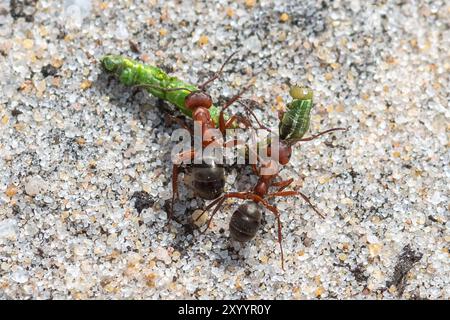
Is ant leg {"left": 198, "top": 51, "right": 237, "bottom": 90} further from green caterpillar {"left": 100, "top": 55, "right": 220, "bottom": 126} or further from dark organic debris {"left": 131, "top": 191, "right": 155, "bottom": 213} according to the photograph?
dark organic debris {"left": 131, "top": 191, "right": 155, "bottom": 213}

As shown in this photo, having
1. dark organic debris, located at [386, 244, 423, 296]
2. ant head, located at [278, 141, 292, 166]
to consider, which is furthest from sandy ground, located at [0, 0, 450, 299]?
ant head, located at [278, 141, 292, 166]

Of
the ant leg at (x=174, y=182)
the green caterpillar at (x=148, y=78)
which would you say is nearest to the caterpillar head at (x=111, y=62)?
the green caterpillar at (x=148, y=78)

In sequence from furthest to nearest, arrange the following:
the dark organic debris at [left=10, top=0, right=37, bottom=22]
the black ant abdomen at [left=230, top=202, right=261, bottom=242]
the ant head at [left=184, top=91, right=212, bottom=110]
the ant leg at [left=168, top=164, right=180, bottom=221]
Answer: the dark organic debris at [left=10, top=0, right=37, bottom=22]
the ant head at [left=184, top=91, right=212, bottom=110]
the ant leg at [left=168, top=164, right=180, bottom=221]
the black ant abdomen at [left=230, top=202, right=261, bottom=242]

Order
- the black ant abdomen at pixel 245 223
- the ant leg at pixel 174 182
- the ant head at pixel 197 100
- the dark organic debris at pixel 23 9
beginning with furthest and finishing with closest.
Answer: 1. the dark organic debris at pixel 23 9
2. the ant head at pixel 197 100
3. the ant leg at pixel 174 182
4. the black ant abdomen at pixel 245 223

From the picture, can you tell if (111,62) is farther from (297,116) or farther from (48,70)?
(297,116)

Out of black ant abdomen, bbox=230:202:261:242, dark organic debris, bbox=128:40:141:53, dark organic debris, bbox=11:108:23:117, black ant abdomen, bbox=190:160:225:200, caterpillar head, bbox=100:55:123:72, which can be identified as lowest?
black ant abdomen, bbox=230:202:261:242

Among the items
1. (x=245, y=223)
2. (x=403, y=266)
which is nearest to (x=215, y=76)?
(x=245, y=223)

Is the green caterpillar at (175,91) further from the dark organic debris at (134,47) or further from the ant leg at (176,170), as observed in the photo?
the ant leg at (176,170)
